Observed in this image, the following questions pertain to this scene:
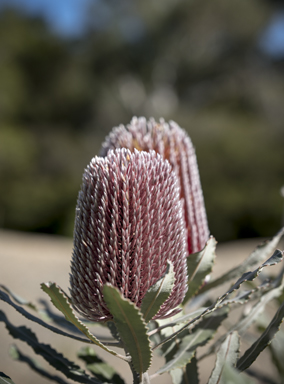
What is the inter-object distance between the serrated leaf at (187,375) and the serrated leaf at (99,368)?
11cm

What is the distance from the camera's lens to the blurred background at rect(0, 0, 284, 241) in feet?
40.6

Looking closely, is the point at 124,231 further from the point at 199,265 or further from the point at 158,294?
the point at 199,265

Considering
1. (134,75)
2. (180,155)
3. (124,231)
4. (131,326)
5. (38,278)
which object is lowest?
(38,278)

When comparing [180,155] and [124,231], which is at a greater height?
[180,155]

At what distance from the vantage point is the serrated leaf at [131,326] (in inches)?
22.2

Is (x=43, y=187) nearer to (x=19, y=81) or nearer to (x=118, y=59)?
(x=19, y=81)

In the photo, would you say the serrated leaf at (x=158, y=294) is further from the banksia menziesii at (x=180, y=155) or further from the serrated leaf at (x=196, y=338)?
the banksia menziesii at (x=180, y=155)

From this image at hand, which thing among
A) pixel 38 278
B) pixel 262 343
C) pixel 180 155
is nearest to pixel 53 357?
pixel 262 343

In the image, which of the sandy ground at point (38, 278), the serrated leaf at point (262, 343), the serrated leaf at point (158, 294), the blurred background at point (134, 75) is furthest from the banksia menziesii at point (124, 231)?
the blurred background at point (134, 75)

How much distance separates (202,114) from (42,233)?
6.31 m

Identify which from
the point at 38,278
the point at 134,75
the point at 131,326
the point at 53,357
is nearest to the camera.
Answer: the point at 131,326

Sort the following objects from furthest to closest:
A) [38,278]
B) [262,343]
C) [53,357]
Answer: [38,278]
[53,357]
[262,343]

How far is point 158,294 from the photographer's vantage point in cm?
61

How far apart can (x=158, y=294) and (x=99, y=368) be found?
38 centimetres
